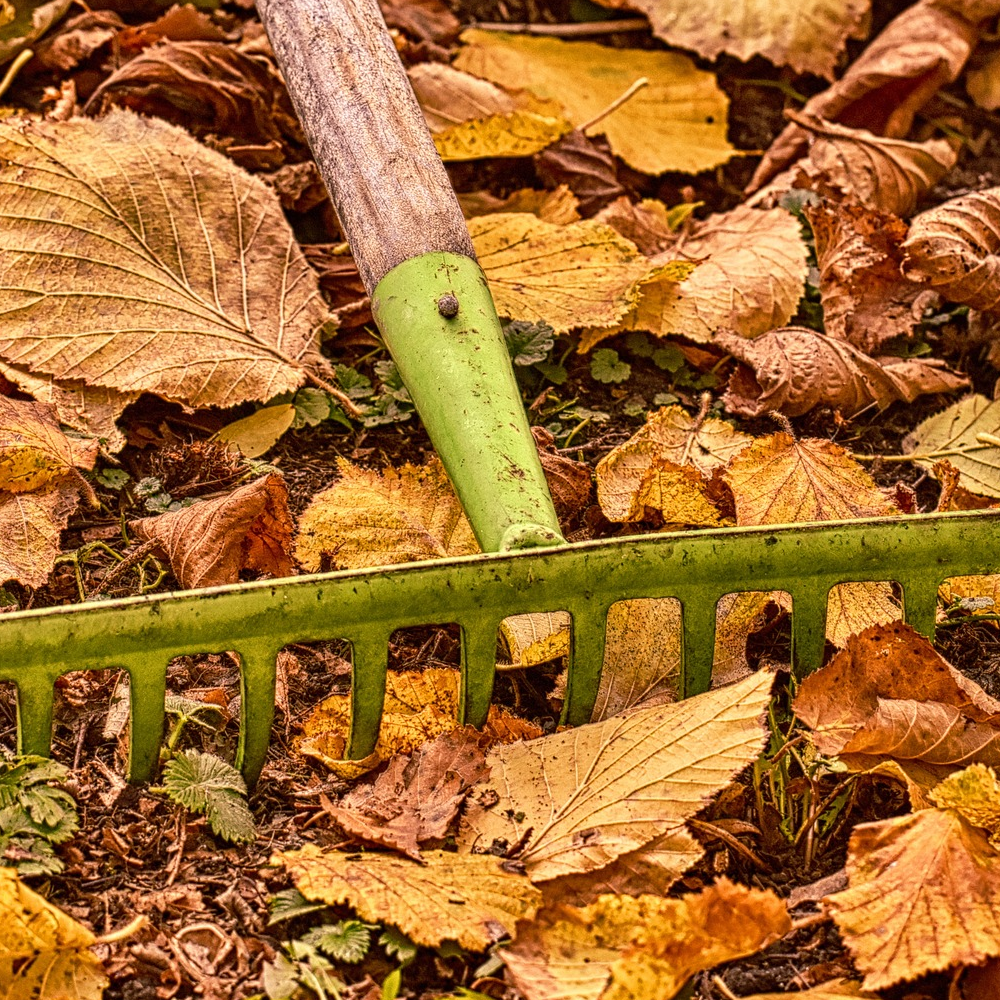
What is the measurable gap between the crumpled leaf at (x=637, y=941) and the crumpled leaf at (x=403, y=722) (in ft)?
1.01

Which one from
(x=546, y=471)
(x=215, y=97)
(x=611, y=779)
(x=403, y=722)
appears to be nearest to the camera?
(x=611, y=779)

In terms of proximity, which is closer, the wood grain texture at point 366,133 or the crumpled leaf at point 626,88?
the wood grain texture at point 366,133

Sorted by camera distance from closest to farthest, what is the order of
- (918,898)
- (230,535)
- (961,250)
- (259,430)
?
(918,898) < (230,535) < (259,430) < (961,250)

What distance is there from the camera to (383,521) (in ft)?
5.59

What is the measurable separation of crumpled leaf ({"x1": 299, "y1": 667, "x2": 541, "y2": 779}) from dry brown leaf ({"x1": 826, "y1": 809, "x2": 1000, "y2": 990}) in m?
0.42

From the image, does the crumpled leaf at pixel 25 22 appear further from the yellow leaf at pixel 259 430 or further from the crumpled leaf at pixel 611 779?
the crumpled leaf at pixel 611 779

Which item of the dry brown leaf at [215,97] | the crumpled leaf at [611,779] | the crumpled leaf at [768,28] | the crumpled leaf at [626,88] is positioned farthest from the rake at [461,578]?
the crumpled leaf at [768,28]

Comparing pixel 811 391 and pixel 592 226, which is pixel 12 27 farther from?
pixel 811 391

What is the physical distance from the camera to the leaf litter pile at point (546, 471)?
127cm

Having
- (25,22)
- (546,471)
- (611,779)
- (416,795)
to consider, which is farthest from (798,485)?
(25,22)

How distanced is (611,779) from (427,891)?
0.76 ft

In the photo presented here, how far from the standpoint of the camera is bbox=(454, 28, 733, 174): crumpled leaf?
2547mm

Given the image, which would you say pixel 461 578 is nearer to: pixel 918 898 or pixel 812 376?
pixel 918 898

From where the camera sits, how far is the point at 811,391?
199cm
